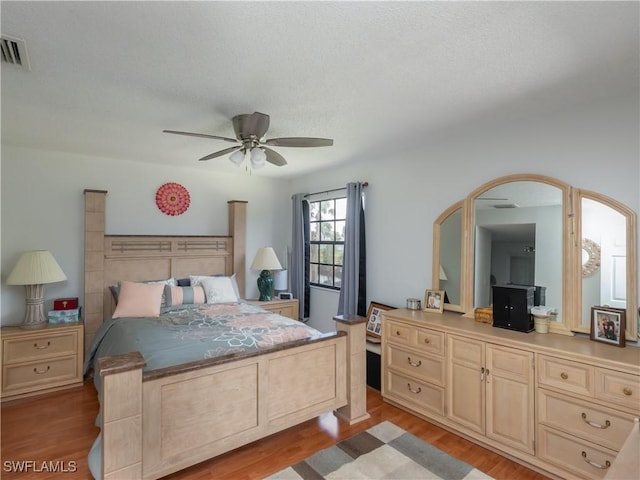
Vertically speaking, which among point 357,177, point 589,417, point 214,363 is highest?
point 357,177

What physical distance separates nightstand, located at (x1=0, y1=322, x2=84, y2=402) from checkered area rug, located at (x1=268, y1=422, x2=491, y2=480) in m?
2.56

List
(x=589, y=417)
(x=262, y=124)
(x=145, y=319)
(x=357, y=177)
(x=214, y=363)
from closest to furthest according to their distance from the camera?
(x=589, y=417)
(x=214, y=363)
(x=262, y=124)
(x=145, y=319)
(x=357, y=177)

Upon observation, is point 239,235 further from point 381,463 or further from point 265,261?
point 381,463

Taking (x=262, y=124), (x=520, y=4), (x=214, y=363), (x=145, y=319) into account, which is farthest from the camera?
(x=145, y=319)

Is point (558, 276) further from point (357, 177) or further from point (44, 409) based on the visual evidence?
point (44, 409)

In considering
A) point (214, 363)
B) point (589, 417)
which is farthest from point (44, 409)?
point (589, 417)

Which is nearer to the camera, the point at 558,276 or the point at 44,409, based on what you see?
the point at 558,276

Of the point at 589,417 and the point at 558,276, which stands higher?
the point at 558,276

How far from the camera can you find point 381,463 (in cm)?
221

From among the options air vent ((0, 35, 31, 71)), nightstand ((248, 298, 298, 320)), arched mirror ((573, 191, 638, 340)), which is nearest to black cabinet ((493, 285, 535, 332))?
arched mirror ((573, 191, 638, 340))

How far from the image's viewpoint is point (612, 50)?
1676 millimetres

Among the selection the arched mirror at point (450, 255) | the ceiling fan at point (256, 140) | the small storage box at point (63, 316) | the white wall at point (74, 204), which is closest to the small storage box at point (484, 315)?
the arched mirror at point (450, 255)

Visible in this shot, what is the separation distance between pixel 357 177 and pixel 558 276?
236 centimetres

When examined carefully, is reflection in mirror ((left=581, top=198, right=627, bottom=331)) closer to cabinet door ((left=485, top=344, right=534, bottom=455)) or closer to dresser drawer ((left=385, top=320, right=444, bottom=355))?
cabinet door ((left=485, top=344, right=534, bottom=455))
